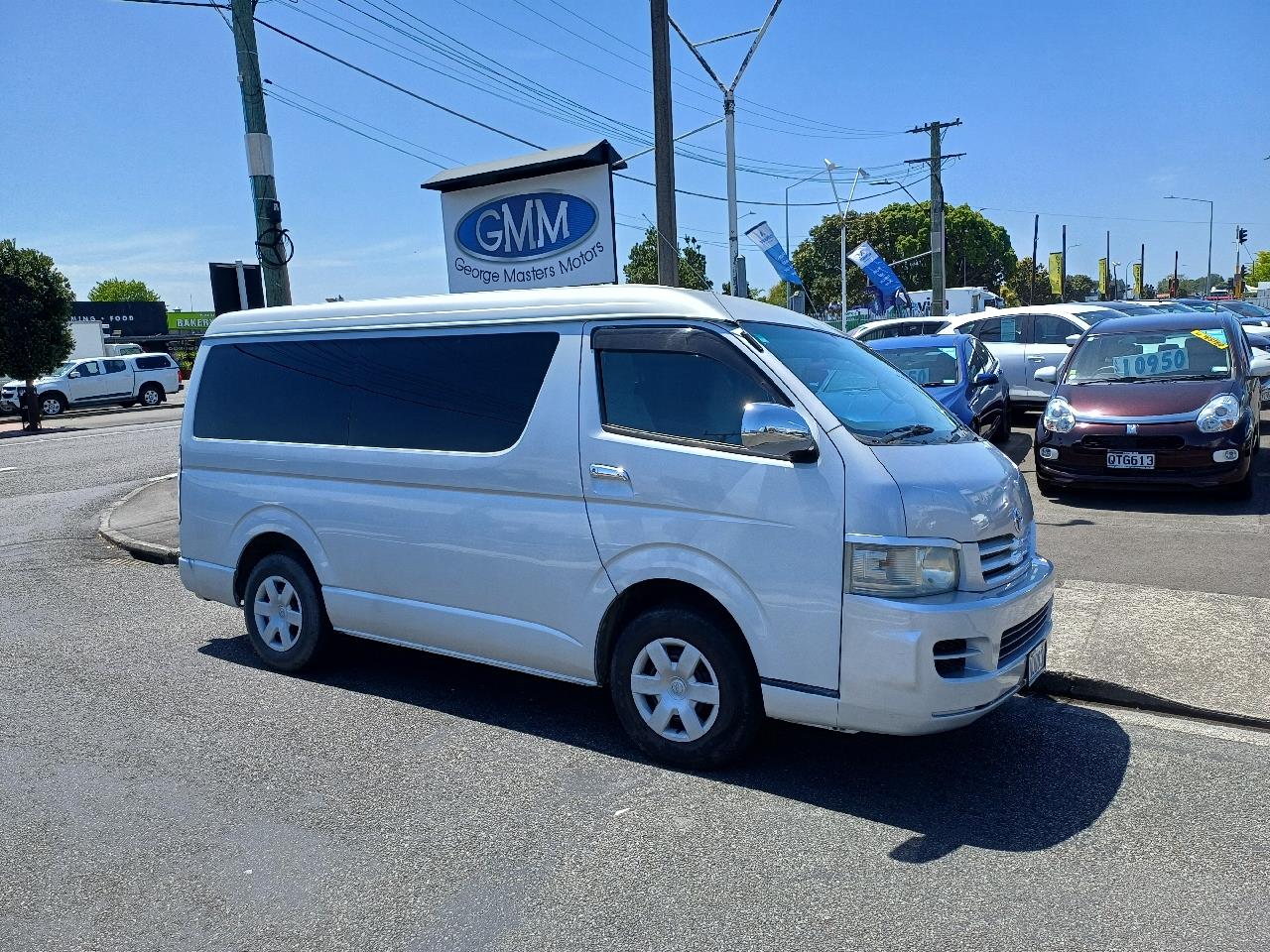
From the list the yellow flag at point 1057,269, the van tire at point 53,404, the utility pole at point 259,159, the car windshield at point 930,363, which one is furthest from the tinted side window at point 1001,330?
the yellow flag at point 1057,269

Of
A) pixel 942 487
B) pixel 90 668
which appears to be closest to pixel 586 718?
pixel 942 487

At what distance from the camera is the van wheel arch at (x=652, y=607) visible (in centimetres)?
423

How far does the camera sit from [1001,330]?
16078 millimetres

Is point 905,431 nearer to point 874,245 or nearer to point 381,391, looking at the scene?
point 381,391

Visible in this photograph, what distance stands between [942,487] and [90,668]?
5.07 meters

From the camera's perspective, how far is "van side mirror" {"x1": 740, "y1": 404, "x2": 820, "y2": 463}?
155 inches

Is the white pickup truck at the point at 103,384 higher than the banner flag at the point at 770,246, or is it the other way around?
the banner flag at the point at 770,246

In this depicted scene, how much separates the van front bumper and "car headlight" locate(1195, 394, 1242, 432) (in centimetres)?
622

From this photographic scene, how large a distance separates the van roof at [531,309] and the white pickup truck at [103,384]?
31273 millimetres

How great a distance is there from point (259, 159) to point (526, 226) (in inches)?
110

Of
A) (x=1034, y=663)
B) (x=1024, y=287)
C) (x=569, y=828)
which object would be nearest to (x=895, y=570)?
(x=1034, y=663)

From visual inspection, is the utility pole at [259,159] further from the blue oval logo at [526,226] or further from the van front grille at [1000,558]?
the van front grille at [1000,558]

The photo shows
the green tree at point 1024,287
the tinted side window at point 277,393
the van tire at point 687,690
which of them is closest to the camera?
the van tire at point 687,690

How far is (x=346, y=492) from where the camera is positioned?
5457 millimetres
